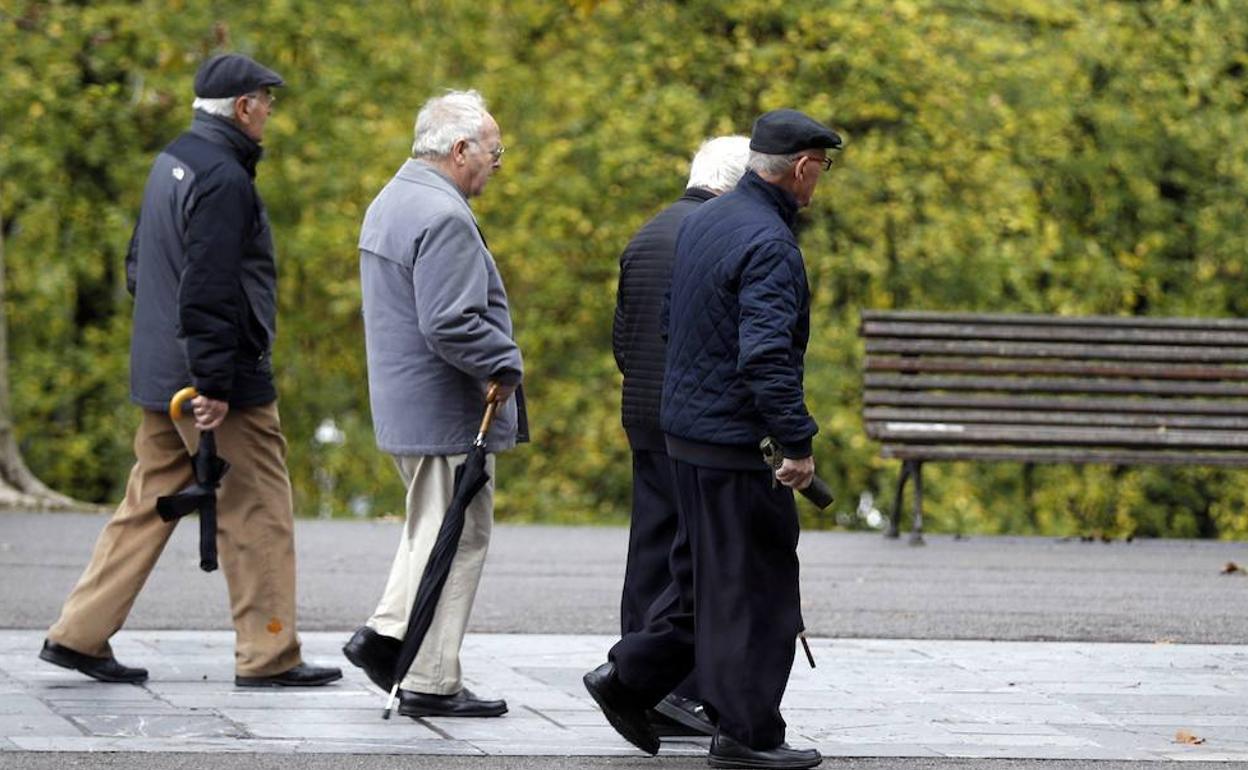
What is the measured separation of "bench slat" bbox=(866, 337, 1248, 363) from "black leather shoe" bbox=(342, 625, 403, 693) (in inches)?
234

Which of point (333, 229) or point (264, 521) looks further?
point (333, 229)

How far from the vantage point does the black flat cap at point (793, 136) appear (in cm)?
618

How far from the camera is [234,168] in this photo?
281 inches

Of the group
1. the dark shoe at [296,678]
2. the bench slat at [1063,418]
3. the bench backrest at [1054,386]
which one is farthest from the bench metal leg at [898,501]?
the dark shoe at [296,678]

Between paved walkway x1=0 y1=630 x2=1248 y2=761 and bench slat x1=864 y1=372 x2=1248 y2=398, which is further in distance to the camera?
bench slat x1=864 y1=372 x2=1248 y2=398

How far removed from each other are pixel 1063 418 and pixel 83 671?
663 centimetres

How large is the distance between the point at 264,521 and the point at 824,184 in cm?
1241

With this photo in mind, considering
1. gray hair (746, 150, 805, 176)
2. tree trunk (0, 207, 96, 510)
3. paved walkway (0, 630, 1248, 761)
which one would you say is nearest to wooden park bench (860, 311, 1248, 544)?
paved walkway (0, 630, 1248, 761)

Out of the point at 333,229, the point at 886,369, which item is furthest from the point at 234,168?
the point at 333,229

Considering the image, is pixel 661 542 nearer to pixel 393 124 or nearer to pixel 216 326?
pixel 216 326

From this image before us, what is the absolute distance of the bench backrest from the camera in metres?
12.3

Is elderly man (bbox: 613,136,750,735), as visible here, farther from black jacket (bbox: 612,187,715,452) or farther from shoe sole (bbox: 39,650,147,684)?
shoe sole (bbox: 39,650,147,684)

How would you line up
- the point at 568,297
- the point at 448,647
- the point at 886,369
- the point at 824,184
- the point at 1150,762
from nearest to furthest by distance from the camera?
the point at 1150,762, the point at 448,647, the point at 886,369, the point at 824,184, the point at 568,297

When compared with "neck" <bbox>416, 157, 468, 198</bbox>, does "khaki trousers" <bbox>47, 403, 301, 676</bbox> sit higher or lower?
lower
